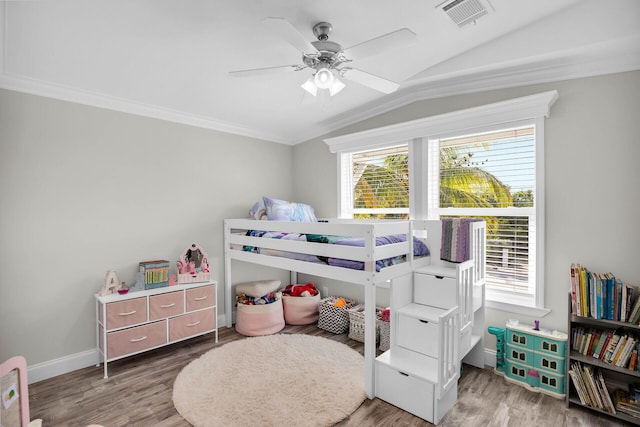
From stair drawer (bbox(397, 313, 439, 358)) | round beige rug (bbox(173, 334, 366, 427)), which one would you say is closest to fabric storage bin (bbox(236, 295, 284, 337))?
round beige rug (bbox(173, 334, 366, 427))

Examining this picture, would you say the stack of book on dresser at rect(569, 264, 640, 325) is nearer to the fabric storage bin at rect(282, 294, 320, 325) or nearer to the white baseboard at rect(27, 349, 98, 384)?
the fabric storage bin at rect(282, 294, 320, 325)

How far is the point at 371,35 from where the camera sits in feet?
7.34

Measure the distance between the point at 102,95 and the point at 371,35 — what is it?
2.32m

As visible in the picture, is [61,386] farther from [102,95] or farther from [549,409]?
[549,409]

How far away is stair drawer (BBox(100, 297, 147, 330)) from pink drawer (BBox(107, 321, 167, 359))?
0.06m

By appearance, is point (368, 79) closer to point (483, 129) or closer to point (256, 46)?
point (256, 46)

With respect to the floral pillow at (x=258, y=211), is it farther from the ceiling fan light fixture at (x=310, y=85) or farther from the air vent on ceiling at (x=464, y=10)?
the air vent on ceiling at (x=464, y=10)

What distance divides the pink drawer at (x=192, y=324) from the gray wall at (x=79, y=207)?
0.60 meters

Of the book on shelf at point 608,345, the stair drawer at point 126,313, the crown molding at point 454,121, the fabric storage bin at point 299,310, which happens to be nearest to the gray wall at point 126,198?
the crown molding at point 454,121

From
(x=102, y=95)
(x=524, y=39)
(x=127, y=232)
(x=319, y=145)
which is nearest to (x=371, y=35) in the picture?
(x=524, y=39)

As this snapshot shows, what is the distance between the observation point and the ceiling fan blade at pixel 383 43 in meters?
1.67

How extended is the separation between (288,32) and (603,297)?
2.54 meters

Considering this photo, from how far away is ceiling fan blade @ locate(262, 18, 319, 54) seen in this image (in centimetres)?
157

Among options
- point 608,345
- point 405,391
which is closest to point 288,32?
point 405,391
